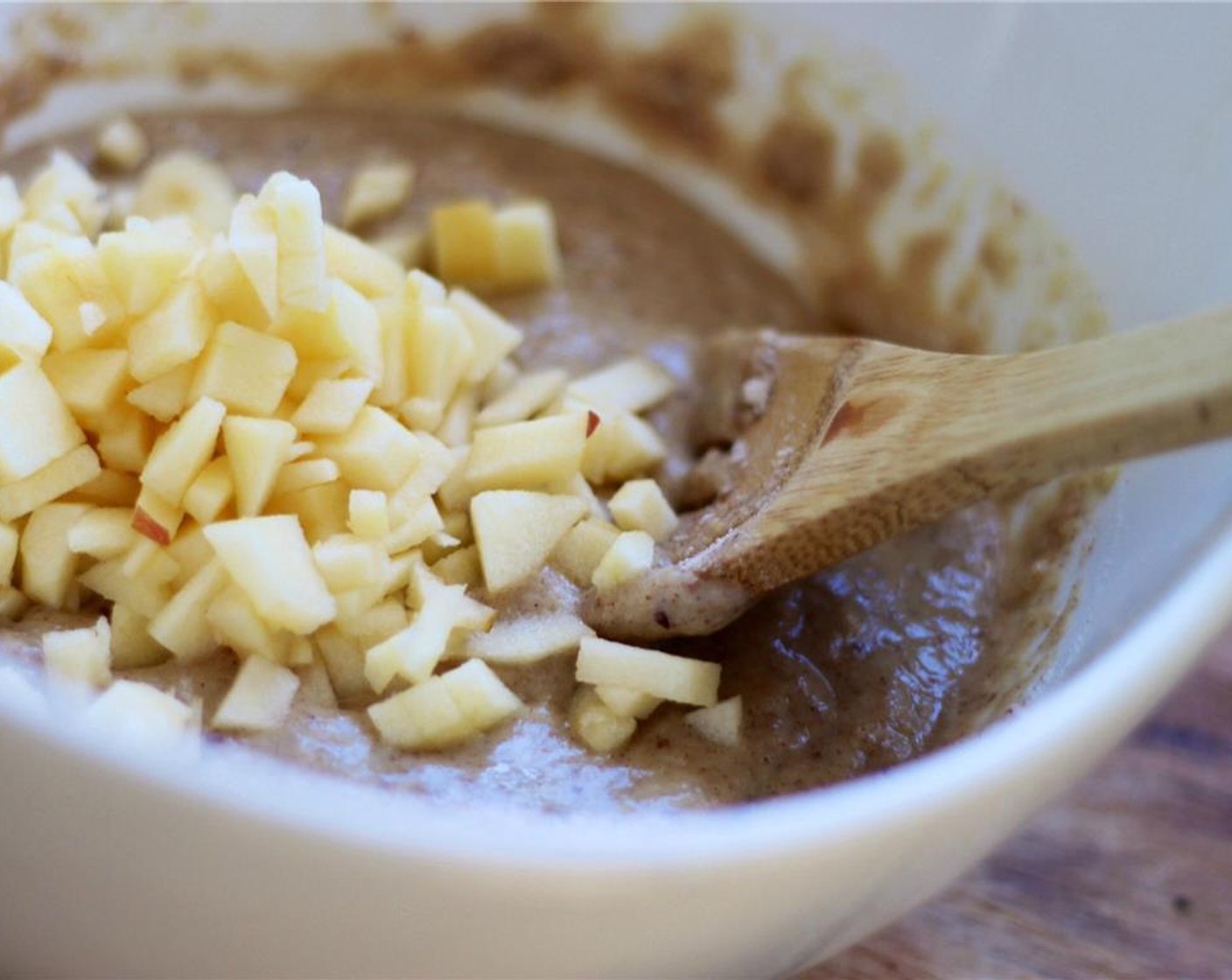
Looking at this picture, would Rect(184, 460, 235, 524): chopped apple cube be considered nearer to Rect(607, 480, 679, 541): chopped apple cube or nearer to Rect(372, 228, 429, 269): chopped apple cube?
Rect(607, 480, 679, 541): chopped apple cube

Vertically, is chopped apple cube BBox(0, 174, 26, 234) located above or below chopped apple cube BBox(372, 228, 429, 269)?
above

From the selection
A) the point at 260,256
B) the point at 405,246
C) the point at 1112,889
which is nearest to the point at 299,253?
the point at 260,256

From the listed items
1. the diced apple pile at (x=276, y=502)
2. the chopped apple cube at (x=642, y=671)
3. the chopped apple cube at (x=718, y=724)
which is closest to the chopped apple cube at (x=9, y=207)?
the diced apple pile at (x=276, y=502)

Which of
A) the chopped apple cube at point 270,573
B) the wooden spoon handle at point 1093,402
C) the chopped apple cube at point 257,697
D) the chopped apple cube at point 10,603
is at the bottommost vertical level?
the chopped apple cube at point 10,603

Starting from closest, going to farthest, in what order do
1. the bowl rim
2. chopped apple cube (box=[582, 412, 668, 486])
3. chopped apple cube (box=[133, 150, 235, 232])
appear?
the bowl rim < chopped apple cube (box=[582, 412, 668, 486]) < chopped apple cube (box=[133, 150, 235, 232])

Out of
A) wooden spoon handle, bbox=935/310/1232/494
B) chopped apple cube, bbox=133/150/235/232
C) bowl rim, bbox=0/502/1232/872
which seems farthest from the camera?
chopped apple cube, bbox=133/150/235/232

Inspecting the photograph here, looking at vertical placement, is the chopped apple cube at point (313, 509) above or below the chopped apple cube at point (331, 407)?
below

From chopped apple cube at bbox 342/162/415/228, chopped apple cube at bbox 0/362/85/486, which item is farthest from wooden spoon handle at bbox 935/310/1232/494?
chopped apple cube at bbox 342/162/415/228

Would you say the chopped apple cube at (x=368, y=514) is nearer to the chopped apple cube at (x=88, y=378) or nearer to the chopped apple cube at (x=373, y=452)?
the chopped apple cube at (x=373, y=452)
